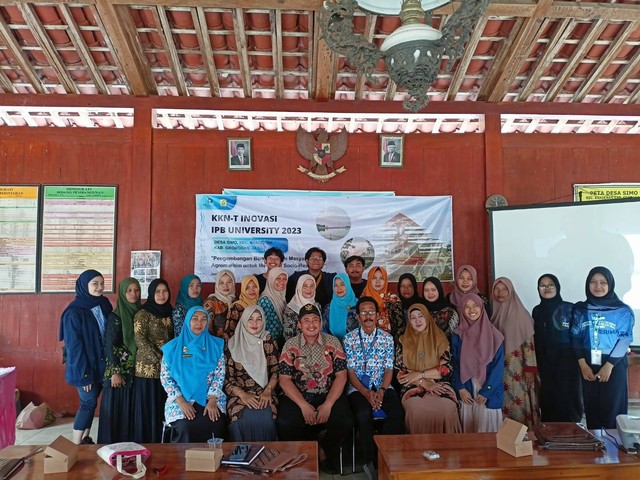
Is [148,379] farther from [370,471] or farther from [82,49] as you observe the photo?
[82,49]

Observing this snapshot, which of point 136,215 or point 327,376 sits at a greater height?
point 136,215

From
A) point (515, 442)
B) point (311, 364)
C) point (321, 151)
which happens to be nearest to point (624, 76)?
point (321, 151)

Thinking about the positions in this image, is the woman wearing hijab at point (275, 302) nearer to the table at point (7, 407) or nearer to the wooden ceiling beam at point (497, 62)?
the table at point (7, 407)

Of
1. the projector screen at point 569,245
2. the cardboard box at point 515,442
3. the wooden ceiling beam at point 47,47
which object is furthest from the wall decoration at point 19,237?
the projector screen at point 569,245

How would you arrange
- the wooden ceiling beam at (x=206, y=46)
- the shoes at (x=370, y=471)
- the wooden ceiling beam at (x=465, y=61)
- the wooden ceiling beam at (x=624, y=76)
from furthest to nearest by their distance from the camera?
the wooden ceiling beam at (x=624, y=76)
the wooden ceiling beam at (x=465, y=61)
the wooden ceiling beam at (x=206, y=46)
the shoes at (x=370, y=471)

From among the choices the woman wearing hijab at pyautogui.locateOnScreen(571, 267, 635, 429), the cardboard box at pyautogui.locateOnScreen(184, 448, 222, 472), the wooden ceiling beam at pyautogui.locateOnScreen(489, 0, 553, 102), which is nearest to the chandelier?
the cardboard box at pyautogui.locateOnScreen(184, 448, 222, 472)

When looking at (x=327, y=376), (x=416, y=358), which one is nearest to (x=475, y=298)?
(x=416, y=358)

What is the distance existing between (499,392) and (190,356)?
6.52 ft

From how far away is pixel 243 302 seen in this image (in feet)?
11.0

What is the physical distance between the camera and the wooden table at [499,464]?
197 cm

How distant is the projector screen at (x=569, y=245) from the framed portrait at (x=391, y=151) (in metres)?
0.95

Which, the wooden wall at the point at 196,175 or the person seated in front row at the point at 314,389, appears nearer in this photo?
the person seated in front row at the point at 314,389

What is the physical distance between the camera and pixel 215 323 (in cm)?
329

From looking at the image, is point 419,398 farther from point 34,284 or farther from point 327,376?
point 34,284
